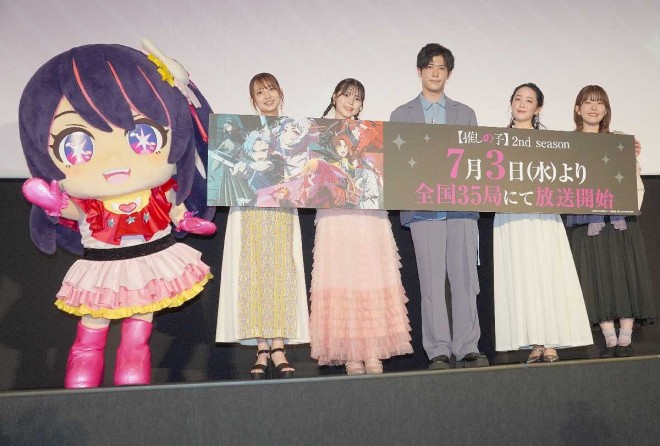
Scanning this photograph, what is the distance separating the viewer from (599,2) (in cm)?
459

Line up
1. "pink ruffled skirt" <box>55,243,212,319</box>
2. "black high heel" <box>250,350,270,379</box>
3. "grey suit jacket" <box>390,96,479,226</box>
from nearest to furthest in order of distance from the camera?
1. "pink ruffled skirt" <box>55,243,212,319</box>
2. "black high heel" <box>250,350,270,379</box>
3. "grey suit jacket" <box>390,96,479,226</box>

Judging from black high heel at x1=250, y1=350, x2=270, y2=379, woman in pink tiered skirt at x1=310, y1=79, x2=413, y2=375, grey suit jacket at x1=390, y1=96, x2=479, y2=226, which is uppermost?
grey suit jacket at x1=390, y1=96, x2=479, y2=226

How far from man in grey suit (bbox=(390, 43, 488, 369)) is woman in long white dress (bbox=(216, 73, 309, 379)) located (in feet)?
1.91

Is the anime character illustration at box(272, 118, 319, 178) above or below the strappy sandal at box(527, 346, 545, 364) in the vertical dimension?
above

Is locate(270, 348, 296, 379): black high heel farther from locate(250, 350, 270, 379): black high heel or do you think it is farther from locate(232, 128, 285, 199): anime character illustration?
locate(232, 128, 285, 199): anime character illustration

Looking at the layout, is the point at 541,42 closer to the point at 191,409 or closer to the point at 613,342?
the point at 613,342

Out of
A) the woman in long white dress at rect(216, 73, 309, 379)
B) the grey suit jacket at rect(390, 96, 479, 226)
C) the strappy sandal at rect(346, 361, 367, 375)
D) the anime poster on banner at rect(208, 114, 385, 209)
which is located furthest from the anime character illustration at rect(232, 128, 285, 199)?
the strappy sandal at rect(346, 361, 367, 375)

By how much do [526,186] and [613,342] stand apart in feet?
3.09

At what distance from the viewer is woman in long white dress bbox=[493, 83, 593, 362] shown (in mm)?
3555

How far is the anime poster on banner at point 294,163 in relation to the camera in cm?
331

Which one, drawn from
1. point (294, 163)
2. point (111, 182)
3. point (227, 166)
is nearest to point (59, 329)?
point (111, 182)

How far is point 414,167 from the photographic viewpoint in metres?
3.48

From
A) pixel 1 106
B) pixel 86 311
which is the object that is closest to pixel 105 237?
pixel 86 311

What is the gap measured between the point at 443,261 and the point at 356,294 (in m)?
0.48
